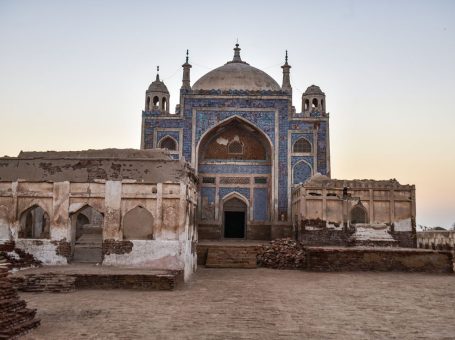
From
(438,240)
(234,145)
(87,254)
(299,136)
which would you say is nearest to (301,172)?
(299,136)

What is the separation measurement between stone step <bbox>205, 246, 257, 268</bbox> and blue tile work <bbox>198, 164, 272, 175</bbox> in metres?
7.25

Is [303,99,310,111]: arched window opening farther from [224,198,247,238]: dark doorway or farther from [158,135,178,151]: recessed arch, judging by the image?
[158,135,178,151]: recessed arch

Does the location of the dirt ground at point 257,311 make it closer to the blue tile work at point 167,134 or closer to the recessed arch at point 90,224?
the recessed arch at point 90,224

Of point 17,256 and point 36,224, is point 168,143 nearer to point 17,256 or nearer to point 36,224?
point 36,224

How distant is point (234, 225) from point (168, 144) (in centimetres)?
550

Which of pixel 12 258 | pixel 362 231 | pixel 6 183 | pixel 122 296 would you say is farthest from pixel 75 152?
pixel 362 231

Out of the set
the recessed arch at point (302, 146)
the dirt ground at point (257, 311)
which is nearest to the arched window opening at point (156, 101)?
the recessed arch at point (302, 146)

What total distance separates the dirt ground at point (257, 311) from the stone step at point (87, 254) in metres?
3.55

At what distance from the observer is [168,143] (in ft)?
86.4

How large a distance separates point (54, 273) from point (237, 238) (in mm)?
15493

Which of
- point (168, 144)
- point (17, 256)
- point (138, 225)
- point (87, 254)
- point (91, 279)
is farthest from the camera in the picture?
point (168, 144)

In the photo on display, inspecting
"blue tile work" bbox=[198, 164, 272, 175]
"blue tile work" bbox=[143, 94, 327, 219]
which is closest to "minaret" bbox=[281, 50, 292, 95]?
"blue tile work" bbox=[143, 94, 327, 219]

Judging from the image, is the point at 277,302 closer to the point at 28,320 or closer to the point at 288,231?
the point at 28,320

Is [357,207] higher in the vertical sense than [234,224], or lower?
higher
